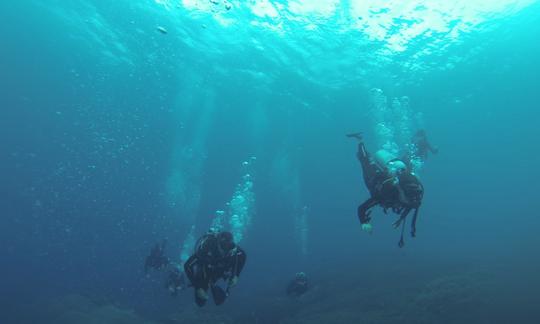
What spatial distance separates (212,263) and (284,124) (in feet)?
105

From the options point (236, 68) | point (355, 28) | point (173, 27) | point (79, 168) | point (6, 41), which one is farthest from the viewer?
point (79, 168)

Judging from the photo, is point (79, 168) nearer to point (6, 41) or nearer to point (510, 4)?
point (6, 41)

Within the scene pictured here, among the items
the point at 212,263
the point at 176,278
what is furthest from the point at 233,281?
the point at 176,278

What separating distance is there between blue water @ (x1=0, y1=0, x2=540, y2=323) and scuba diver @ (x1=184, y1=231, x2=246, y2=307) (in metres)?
6.34

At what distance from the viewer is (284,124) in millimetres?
37219

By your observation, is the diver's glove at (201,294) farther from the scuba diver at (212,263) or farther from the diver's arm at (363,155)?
the diver's arm at (363,155)

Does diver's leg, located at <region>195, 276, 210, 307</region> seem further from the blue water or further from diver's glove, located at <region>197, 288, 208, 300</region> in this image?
the blue water

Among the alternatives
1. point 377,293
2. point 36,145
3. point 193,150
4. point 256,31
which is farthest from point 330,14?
point 36,145

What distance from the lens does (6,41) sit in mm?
32969

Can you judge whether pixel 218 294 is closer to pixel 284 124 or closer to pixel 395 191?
pixel 395 191

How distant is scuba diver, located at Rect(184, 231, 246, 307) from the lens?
5789 mm

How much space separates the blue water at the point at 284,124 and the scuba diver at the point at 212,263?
250 inches

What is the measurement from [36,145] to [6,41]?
2418 cm

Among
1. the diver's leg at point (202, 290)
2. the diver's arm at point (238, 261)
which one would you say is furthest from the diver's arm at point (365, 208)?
the diver's leg at point (202, 290)
